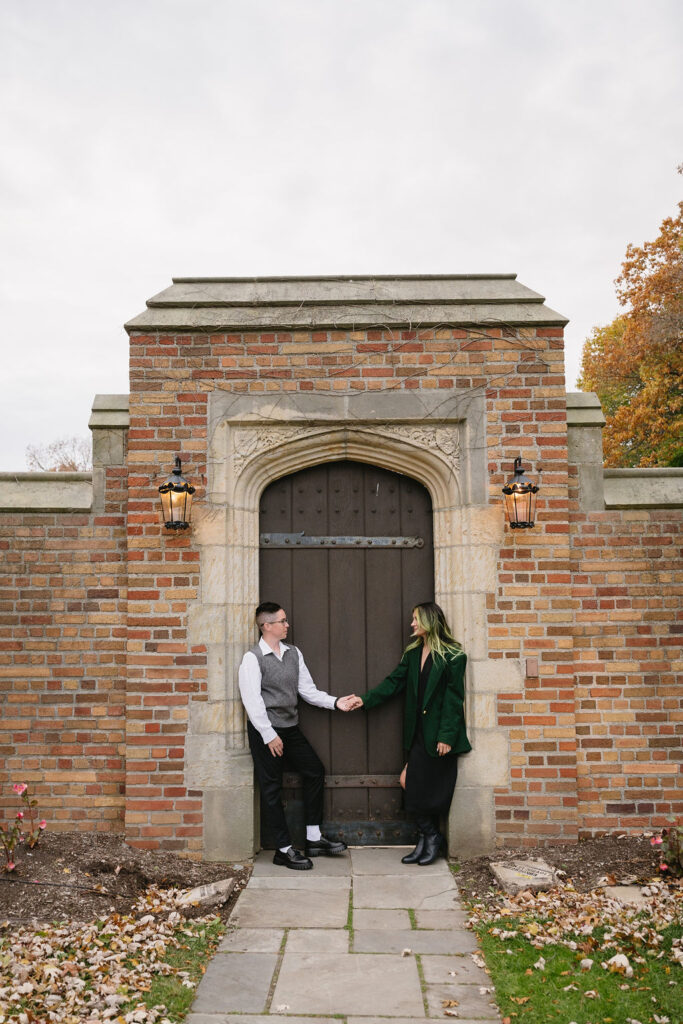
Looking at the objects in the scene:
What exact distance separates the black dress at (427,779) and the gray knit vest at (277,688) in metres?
0.82

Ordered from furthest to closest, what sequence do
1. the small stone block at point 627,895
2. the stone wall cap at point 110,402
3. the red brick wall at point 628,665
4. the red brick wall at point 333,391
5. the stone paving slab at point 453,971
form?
the stone wall cap at point 110,402, the red brick wall at point 628,665, the red brick wall at point 333,391, the small stone block at point 627,895, the stone paving slab at point 453,971

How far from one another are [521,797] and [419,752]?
0.71 metres

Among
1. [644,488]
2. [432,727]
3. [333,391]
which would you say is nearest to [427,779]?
[432,727]

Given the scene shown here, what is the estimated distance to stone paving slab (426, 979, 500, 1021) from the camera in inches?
123

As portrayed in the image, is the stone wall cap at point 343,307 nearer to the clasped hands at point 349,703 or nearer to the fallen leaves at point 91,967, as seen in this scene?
the clasped hands at point 349,703

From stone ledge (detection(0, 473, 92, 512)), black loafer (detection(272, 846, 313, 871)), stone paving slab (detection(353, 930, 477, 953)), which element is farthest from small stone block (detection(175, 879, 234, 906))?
stone ledge (detection(0, 473, 92, 512))

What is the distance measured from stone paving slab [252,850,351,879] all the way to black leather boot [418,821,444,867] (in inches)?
18.8

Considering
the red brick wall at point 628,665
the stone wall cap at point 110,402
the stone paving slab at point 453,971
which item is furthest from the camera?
the stone wall cap at point 110,402

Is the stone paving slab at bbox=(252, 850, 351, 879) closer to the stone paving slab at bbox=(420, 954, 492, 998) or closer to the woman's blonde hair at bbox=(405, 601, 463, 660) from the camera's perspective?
the stone paving slab at bbox=(420, 954, 492, 998)

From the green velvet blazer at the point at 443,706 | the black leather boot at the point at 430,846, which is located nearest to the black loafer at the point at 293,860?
the black leather boot at the point at 430,846

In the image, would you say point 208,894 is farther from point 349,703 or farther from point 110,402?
point 110,402

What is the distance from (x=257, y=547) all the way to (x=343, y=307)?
173 centimetres

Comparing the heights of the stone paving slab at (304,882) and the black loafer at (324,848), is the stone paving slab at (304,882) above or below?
below

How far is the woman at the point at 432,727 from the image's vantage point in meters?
5.00
